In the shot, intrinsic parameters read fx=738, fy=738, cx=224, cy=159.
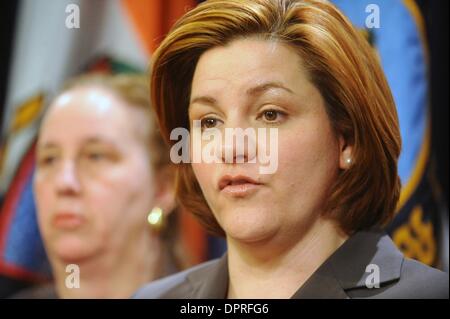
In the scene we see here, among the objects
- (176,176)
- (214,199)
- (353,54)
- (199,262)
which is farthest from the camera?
(199,262)

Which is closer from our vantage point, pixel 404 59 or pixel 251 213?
pixel 251 213

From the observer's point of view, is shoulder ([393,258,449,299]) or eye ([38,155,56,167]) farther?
eye ([38,155,56,167])

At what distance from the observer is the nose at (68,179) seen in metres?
1.69

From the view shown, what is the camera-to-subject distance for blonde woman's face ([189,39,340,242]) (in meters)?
1.32

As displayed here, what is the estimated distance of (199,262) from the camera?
1.69m

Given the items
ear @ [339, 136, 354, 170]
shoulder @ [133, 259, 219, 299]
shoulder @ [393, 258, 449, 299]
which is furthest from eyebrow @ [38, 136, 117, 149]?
shoulder @ [393, 258, 449, 299]

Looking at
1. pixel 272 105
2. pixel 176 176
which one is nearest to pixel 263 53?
pixel 272 105

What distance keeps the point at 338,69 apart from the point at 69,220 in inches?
29.9

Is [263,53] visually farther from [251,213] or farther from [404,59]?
[404,59]

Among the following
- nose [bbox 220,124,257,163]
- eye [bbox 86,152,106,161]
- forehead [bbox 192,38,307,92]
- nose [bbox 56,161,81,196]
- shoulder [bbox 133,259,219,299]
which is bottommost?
shoulder [bbox 133,259,219,299]

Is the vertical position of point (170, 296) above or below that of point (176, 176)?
below

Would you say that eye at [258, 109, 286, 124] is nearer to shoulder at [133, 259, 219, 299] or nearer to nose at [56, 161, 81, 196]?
shoulder at [133, 259, 219, 299]

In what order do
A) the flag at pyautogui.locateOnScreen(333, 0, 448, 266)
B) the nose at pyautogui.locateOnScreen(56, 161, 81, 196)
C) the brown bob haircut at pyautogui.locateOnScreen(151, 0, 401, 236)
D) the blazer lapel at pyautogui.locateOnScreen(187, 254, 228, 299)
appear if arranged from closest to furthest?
the brown bob haircut at pyautogui.locateOnScreen(151, 0, 401, 236) < the blazer lapel at pyautogui.locateOnScreen(187, 254, 228, 299) < the flag at pyautogui.locateOnScreen(333, 0, 448, 266) < the nose at pyautogui.locateOnScreen(56, 161, 81, 196)
